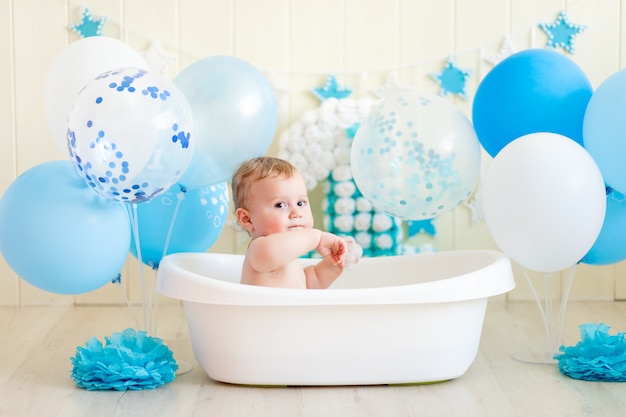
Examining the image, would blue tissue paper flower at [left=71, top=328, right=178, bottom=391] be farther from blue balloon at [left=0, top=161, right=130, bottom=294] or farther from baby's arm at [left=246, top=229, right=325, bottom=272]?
baby's arm at [left=246, top=229, right=325, bottom=272]

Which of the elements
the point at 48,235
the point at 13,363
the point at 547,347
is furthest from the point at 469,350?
the point at 13,363

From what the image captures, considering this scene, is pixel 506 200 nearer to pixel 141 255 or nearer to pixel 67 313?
pixel 141 255

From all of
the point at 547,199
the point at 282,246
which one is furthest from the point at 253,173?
the point at 547,199

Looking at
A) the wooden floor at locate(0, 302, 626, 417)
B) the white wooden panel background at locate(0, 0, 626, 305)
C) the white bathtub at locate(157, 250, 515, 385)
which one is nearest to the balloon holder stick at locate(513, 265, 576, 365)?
the wooden floor at locate(0, 302, 626, 417)

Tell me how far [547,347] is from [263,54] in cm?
153

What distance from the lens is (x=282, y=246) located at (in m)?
2.23

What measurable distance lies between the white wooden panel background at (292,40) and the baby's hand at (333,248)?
113 cm

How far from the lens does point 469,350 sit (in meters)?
2.34

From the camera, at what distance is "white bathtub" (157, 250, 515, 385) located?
2164 mm

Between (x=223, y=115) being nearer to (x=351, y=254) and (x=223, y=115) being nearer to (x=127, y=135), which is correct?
(x=127, y=135)

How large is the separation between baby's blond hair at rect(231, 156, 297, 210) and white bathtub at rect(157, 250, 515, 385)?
0.26m

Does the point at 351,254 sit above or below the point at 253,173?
below

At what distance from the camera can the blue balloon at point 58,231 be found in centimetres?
220

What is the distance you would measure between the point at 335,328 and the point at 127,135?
66 cm
